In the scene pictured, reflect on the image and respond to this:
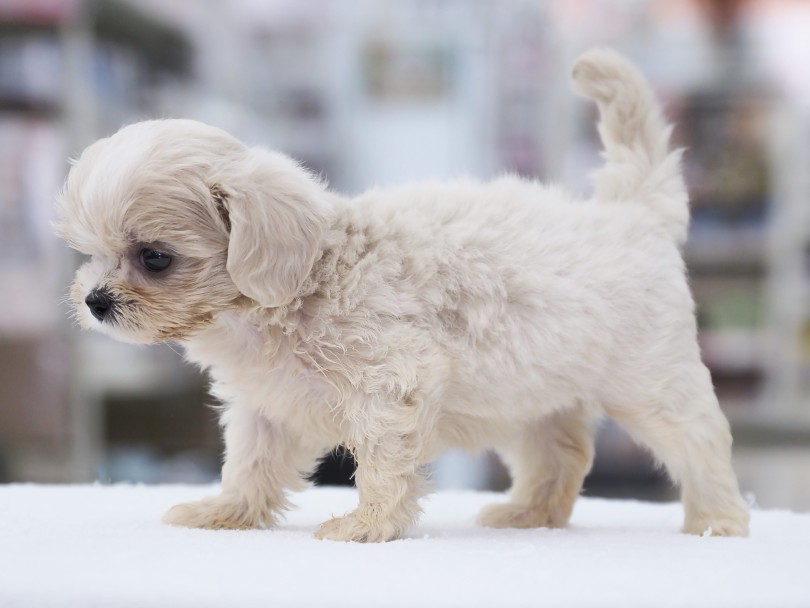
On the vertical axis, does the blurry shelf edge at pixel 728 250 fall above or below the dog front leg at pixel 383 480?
above

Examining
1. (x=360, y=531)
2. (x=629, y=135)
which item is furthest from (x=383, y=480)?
(x=629, y=135)

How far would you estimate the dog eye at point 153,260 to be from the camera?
1.42 m

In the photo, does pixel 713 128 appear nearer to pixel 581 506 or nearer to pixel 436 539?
pixel 581 506

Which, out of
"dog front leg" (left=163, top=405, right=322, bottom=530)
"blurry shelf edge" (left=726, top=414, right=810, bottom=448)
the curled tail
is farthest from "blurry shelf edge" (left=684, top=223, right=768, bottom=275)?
"dog front leg" (left=163, top=405, right=322, bottom=530)

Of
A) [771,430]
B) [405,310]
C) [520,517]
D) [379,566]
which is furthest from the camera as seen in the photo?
[771,430]

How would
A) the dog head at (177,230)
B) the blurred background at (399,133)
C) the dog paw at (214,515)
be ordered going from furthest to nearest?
1. the blurred background at (399,133)
2. the dog paw at (214,515)
3. the dog head at (177,230)

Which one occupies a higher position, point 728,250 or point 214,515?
point 728,250

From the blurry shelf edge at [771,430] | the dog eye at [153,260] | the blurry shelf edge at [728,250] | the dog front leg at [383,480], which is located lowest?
the blurry shelf edge at [771,430]

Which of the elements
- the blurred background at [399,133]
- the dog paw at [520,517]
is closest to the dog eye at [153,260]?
the dog paw at [520,517]

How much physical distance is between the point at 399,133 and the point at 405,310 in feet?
7.08

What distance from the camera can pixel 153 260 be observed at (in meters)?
1.42

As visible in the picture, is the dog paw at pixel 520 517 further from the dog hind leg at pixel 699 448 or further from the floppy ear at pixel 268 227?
the floppy ear at pixel 268 227

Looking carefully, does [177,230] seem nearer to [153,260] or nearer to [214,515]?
[153,260]

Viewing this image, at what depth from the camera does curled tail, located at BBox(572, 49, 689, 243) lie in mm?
1846
